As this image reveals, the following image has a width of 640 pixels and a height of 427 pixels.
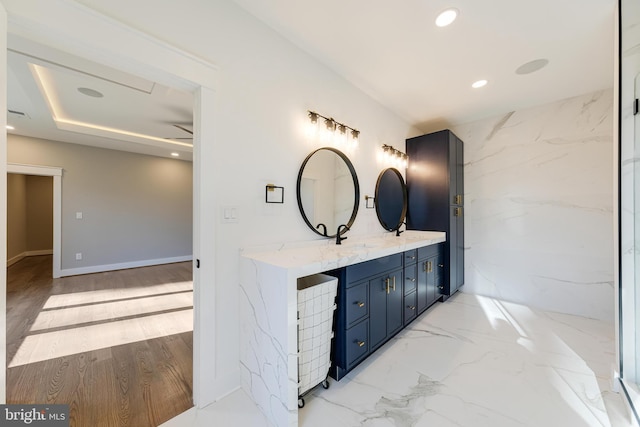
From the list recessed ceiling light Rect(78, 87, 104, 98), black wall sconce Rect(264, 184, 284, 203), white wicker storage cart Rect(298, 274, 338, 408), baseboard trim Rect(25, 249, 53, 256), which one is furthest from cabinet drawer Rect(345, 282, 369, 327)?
baseboard trim Rect(25, 249, 53, 256)

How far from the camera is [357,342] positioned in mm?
1732

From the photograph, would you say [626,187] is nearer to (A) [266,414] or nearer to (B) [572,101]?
(B) [572,101]

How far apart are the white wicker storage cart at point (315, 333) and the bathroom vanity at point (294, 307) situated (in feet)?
0.35

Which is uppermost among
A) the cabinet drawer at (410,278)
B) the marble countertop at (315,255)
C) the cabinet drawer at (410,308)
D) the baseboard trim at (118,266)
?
the marble countertop at (315,255)

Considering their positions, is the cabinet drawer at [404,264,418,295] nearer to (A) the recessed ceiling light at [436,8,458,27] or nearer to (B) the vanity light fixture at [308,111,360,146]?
(B) the vanity light fixture at [308,111,360,146]

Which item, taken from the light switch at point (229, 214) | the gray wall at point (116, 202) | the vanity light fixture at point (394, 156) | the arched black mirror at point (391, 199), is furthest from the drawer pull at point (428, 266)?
the gray wall at point (116, 202)

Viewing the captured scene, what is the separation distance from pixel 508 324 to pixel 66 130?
6590mm

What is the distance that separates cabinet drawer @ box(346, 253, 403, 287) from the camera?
168 centimetres

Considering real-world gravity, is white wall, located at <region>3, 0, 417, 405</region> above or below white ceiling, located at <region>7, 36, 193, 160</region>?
below

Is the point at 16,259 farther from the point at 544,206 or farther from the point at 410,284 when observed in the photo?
the point at 544,206

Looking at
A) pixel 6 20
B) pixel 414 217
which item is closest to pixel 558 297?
pixel 414 217

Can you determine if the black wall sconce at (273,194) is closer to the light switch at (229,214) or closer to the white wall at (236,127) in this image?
the white wall at (236,127)

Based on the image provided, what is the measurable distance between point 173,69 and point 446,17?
72.8 inches

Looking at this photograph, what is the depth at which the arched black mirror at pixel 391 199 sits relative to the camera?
9.81 feet
